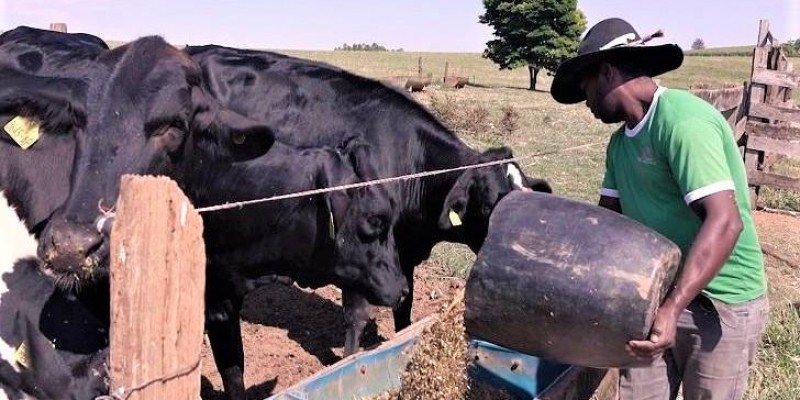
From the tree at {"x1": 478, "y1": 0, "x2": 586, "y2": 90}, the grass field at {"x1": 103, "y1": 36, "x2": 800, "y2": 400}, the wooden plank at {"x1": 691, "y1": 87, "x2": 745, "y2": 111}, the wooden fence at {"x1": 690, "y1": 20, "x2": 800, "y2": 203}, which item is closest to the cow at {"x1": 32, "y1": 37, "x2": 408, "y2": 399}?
the grass field at {"x1": 103, "y1": 36, "x2": 800, "y2": 400}

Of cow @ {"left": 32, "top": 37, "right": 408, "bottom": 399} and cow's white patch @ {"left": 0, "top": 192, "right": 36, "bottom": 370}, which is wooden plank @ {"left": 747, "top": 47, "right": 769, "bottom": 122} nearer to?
cow @ {"left": 32, "top": 37, "right": 408, "bottom": 399}

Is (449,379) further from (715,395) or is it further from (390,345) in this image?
(715,395)

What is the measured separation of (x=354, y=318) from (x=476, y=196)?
52.1 inches

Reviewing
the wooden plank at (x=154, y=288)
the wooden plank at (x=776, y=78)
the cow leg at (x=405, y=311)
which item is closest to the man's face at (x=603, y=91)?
the wooden plank at (x=154, y=288)

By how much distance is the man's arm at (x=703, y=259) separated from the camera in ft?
8.20

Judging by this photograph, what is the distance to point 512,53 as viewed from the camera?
45.2 metres

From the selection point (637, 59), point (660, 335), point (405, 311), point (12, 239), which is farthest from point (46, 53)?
point (660, 335)

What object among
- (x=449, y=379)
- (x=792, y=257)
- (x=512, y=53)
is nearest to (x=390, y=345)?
(x=449, y=379)

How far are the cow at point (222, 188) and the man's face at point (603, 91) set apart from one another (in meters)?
1.87

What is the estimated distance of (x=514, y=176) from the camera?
6027 millimetres

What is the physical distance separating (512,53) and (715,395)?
43.5 meters

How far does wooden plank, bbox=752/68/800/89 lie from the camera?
966 cm

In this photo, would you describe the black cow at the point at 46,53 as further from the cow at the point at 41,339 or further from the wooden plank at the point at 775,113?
the wooden plank at the point at 775,113

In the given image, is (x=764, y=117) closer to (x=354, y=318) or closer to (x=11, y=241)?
Answer: (x=354, y=318)
